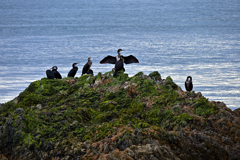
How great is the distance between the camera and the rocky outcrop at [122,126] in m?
7.54

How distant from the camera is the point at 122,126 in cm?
845

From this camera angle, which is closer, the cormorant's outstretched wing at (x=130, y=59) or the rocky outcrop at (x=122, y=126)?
the rocky outcrop at (x=122, y=126)

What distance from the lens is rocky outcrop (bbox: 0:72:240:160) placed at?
7.54 meters

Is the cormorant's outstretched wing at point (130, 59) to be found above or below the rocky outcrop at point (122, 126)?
above

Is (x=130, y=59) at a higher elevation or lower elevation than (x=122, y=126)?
higher

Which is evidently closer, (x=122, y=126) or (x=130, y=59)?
(x=122, y=126)

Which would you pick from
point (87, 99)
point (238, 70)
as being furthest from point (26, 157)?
point (238, 70)

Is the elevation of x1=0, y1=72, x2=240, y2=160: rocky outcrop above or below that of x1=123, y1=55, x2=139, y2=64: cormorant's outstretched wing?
below

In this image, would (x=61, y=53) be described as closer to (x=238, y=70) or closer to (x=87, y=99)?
(x=238, y=70)

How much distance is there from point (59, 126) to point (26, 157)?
54.4 inches

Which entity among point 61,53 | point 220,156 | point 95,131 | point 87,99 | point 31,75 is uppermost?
point 61,53

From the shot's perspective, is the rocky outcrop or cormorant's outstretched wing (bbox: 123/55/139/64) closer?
the rocky outcrop

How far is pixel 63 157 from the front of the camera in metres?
7.52

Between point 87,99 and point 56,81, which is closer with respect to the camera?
point 87,99
